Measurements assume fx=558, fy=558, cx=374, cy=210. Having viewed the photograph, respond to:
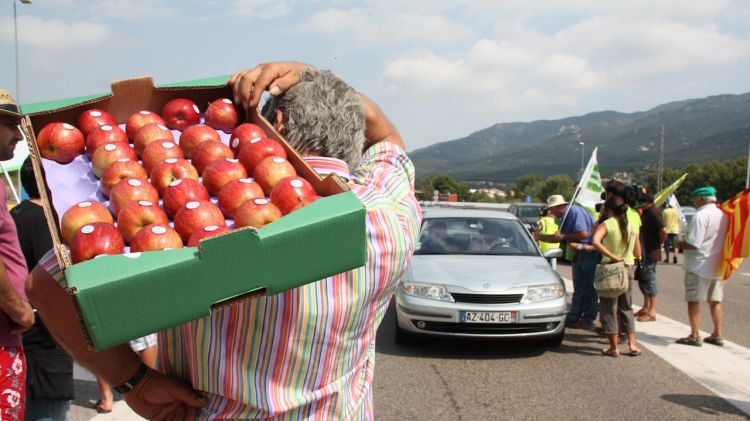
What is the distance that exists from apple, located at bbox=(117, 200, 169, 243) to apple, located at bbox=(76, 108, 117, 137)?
0.48m

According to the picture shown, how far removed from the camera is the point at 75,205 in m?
1.25

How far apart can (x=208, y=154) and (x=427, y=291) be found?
4881mm

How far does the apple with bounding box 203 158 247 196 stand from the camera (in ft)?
4.63

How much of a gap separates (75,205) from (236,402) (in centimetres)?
62

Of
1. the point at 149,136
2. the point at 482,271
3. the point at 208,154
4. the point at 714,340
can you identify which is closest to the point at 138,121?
the point at 149,136

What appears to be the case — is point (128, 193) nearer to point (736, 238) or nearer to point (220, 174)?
point (220, 174)

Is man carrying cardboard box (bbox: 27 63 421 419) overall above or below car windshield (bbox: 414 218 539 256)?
above

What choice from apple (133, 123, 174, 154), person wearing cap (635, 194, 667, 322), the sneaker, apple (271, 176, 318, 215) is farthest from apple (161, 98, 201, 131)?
person wearing cap (635, 194, 667, 322)

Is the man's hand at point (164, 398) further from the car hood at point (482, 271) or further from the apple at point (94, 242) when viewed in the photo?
the car hood at point (482, 271)

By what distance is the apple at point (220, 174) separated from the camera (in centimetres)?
141

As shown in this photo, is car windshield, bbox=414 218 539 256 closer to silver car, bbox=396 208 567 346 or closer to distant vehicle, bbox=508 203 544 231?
silver car, bbox=396 208 567 346

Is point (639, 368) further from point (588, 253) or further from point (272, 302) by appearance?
point (272, 302)

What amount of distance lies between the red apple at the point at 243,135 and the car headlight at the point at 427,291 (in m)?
4.76

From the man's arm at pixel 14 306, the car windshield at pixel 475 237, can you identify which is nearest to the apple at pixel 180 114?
the man's arm at pixel 14 306
